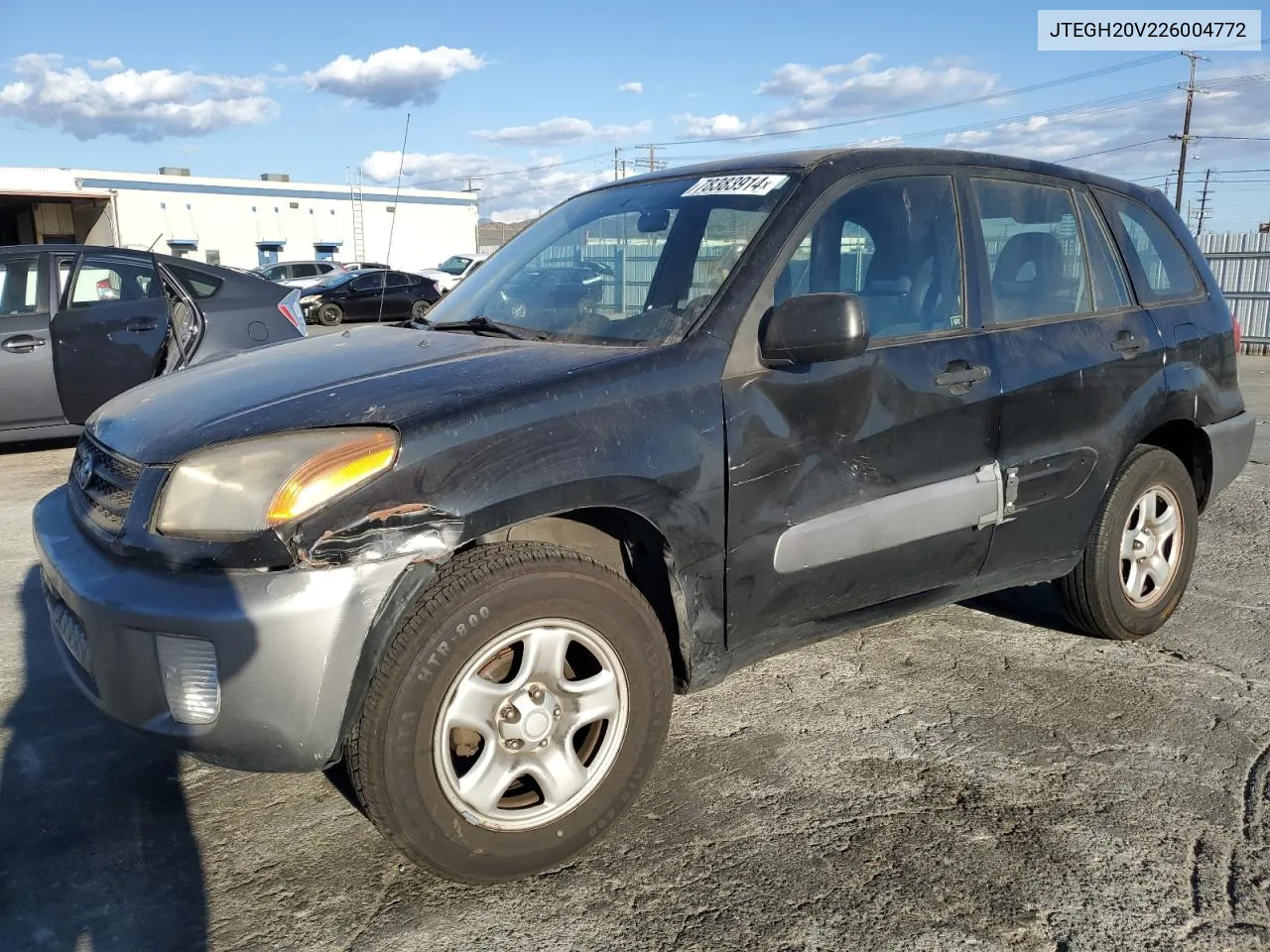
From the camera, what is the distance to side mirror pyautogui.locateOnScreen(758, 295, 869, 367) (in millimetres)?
2646

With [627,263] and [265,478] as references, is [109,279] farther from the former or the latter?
[265,478]

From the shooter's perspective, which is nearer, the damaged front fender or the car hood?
the damaged front fender

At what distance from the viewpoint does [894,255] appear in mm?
3230

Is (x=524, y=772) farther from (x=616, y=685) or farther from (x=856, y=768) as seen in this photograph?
(x=856, y=768)

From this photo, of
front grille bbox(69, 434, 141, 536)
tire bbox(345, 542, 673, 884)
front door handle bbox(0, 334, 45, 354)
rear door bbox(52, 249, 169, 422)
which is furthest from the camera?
front door handle bbox(0, 334, 45, 354)

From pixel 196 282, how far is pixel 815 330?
20.0ft

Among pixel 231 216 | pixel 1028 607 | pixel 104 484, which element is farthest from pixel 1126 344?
pixel 231 216

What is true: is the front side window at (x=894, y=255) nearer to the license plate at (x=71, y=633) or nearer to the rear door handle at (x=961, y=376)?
the rear door handle at (x=961, y=376)

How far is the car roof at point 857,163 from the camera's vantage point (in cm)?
312

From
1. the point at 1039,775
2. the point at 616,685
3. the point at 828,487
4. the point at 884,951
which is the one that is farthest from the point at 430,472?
the point at 1039,775

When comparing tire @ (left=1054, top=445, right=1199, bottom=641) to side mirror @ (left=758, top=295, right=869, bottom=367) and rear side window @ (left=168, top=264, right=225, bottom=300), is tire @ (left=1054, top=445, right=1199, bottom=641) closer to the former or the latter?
side mirror @ (left=758, top=295, right=869, bottom=367)

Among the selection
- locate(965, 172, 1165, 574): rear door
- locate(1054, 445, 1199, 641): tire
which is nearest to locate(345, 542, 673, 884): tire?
locate(965, 172, 1165, 574): rear door

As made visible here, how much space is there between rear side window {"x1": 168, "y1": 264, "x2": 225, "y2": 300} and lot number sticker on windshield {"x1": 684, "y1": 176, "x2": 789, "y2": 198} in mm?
5155

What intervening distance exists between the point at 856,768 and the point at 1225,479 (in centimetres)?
238
